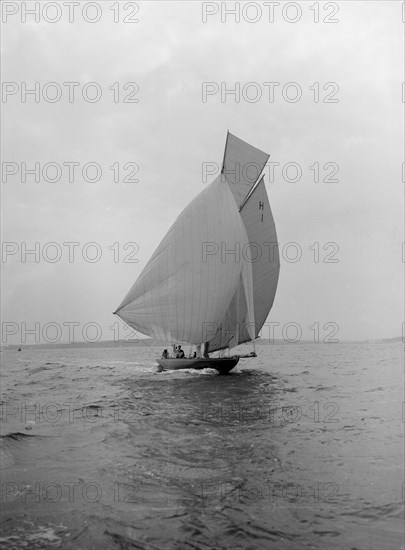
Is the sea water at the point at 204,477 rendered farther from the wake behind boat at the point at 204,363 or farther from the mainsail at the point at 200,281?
the wake behind boat at the point at 204,363

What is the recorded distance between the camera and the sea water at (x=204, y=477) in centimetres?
710

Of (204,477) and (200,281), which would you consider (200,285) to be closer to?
(200,281)

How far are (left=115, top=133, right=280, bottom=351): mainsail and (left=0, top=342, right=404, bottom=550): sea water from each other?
12.0 metres

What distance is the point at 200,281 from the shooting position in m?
31.4

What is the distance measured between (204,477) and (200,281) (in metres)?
21.9

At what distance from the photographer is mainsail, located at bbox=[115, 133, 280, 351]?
3166 cm

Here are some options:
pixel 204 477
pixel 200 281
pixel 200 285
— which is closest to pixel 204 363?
pixel 200 285

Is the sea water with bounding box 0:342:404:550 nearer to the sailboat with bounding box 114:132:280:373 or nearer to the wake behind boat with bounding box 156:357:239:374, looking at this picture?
the sailboat with bounding box 114:132:280:373

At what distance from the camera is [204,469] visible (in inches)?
413

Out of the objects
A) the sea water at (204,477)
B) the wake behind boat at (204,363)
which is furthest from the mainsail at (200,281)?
the sea water at (204,477)

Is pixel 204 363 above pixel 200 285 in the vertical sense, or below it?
below

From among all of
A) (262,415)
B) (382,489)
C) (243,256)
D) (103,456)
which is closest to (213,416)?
(262,415)

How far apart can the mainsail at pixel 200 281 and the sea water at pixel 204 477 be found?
471 inches

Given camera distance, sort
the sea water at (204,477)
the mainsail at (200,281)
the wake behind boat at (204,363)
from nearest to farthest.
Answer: the sea water at (204,477), the mainsail at (200,281), the wake behind boat at (204,363)
